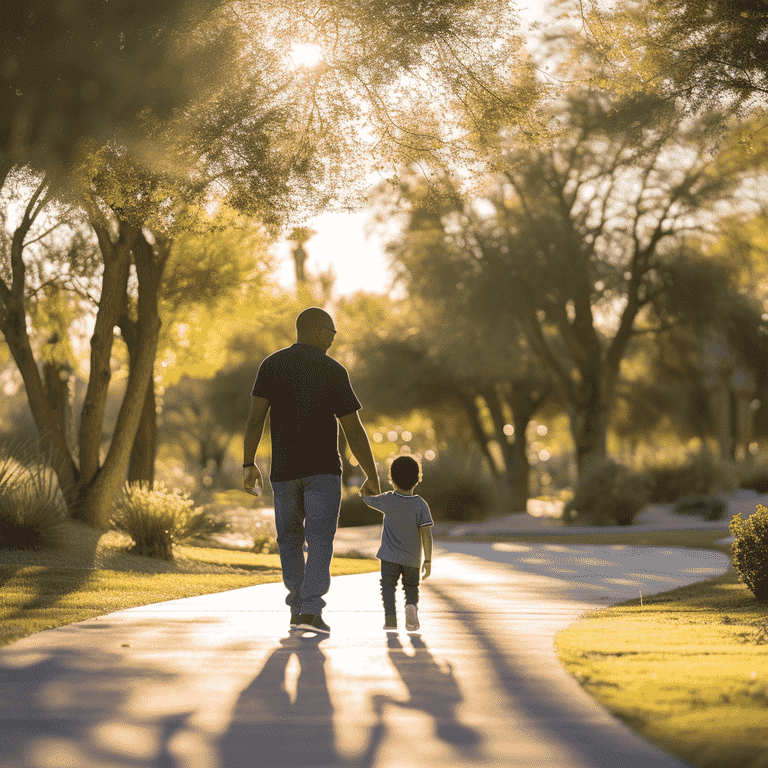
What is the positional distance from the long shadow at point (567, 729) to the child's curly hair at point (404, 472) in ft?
6.07

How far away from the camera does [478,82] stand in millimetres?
11555

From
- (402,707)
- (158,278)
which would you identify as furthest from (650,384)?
(402,707)

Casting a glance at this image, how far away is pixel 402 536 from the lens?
784 cm

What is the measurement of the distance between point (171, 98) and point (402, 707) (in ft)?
25.1

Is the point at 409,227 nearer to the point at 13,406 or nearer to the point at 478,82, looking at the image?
the point at 478,82

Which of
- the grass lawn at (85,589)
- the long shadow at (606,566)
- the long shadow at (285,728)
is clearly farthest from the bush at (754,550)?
Result: the long shadow at (285,728)

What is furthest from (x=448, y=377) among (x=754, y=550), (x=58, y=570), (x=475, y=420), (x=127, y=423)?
(x=754, y=550)

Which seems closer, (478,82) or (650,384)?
(478,82)

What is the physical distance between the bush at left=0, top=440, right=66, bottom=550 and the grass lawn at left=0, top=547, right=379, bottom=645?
1.59 meters

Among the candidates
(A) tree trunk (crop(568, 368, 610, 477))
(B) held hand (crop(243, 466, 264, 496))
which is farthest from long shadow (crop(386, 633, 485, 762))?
(A) tree trunk (crop(568, 368, 610, 477))

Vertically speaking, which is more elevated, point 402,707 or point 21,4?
point 21,4

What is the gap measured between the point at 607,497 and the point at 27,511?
16.0 metres

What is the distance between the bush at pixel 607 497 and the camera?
25.9 metres

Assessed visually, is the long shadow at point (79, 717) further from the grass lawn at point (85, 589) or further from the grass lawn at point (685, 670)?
the grass lawn at point (685, 670)
